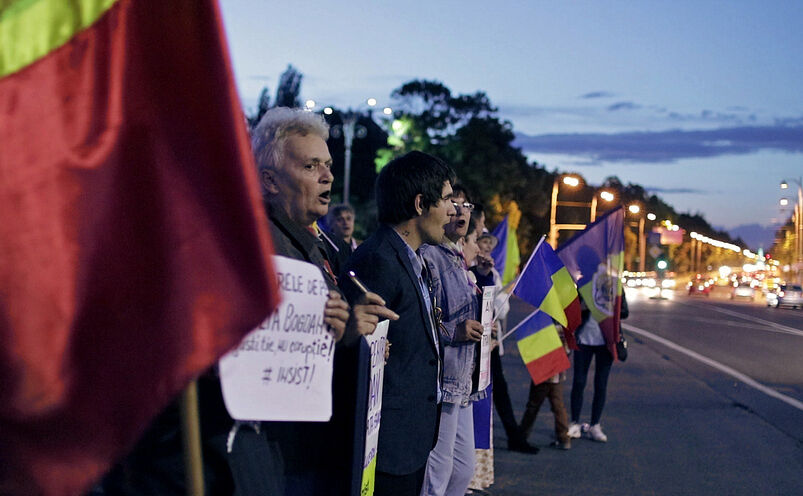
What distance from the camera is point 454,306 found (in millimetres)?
5371

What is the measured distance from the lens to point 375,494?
375 centimetres

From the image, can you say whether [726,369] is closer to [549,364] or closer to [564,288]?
[549,364]

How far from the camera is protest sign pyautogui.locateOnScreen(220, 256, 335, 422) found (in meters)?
2.30

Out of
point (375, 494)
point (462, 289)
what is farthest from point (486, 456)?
point (375, 494)

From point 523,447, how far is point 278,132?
662 cm

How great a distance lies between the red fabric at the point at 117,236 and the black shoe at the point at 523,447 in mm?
7605

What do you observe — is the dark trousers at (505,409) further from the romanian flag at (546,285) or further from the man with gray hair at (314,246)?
the man with gray hair at (314,246)

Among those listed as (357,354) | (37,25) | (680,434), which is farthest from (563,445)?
(37,25)

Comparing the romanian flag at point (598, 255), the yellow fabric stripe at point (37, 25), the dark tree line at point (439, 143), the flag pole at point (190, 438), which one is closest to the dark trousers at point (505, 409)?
the romanian flag at point (598, 255)

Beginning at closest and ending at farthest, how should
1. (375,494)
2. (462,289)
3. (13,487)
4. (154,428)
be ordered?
(13,487) → (154,428) → (375,494) → (462,289)

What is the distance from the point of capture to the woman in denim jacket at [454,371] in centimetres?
476

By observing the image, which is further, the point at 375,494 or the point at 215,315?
the point at 375,494

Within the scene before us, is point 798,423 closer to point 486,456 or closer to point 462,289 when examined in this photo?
point 486,456

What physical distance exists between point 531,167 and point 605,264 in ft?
327
